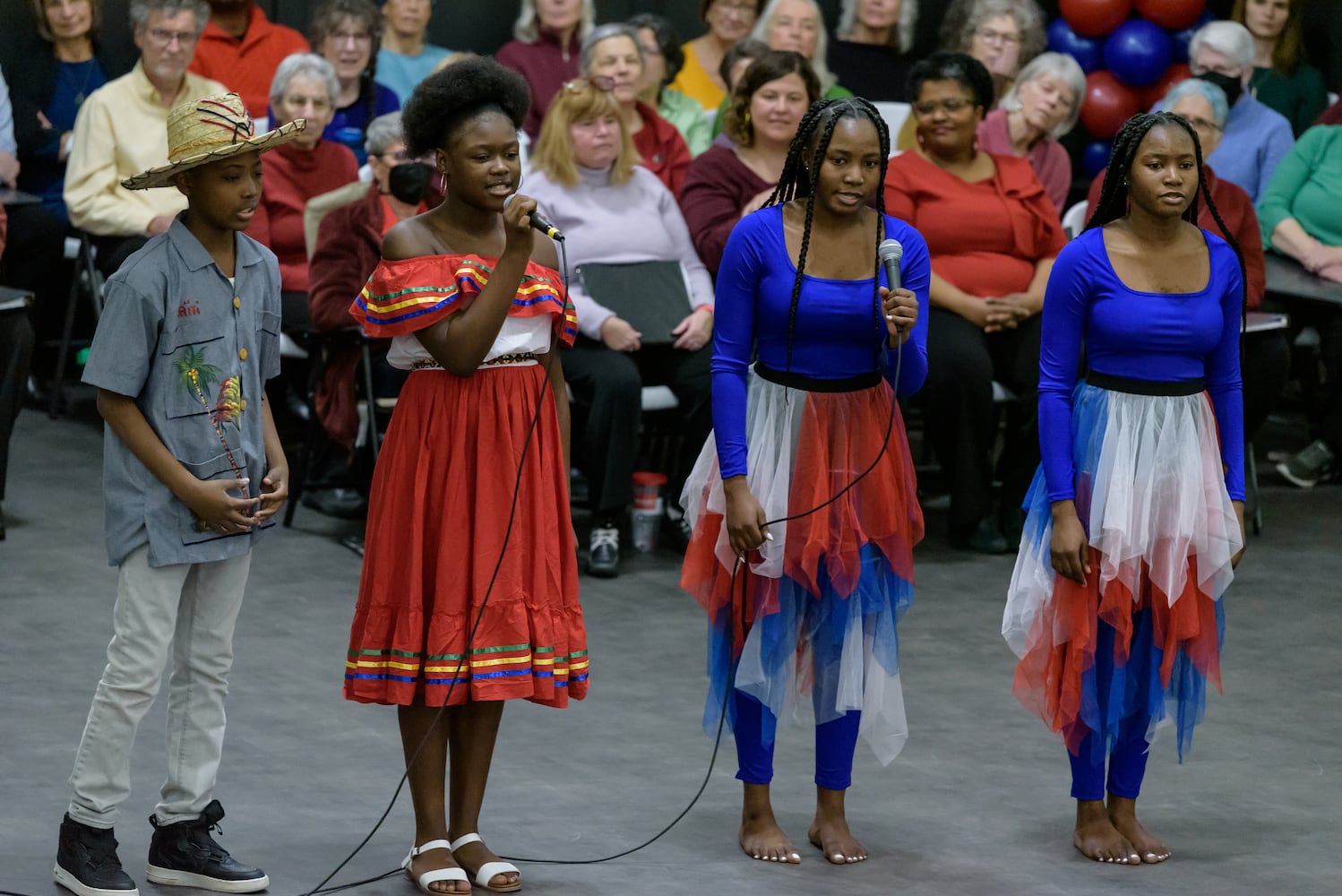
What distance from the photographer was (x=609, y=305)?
6.14 m

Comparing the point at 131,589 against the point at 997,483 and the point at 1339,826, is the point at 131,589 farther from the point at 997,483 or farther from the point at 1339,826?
the point at 997,483

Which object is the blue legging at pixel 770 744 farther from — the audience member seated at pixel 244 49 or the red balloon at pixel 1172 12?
the red balloon at pixel 1172 12

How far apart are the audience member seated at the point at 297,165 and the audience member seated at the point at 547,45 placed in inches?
40.7

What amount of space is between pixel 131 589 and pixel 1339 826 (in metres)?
2.44

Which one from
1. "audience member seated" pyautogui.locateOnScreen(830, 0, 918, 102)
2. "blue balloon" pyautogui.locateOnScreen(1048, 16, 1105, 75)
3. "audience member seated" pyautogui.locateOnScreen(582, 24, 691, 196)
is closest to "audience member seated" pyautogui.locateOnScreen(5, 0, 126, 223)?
"audience member seated" pyautogui.locateOnScreen(582, 24, 691, 196)

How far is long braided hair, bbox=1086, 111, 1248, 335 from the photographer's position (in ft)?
11.9

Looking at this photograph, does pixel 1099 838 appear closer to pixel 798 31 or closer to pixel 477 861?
pixel 477 861

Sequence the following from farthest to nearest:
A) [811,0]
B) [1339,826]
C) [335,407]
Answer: [811,0], [335,407], [1339,826]

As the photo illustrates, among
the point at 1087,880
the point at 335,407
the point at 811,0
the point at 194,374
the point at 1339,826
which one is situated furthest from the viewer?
the point at 811,0

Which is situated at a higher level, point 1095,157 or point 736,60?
point 736,60

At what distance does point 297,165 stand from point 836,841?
3.77 m

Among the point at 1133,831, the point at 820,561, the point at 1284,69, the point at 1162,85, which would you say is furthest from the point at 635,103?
the point at 1133,831

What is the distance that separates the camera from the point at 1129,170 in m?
3.66

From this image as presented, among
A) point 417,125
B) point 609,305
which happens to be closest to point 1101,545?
point 417,125
